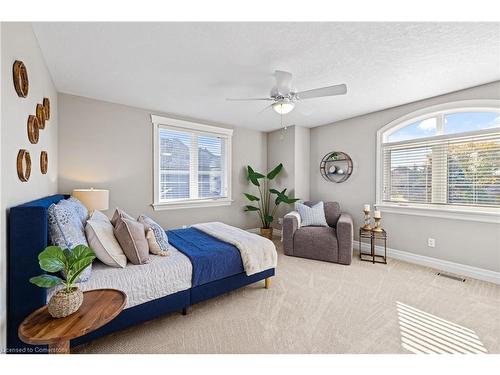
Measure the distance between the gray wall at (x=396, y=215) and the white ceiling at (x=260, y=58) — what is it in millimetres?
351

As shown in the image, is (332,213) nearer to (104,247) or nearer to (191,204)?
(191,204)

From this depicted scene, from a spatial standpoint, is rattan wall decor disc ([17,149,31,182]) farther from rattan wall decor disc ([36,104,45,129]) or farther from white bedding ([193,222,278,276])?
white bedding ([193,222,278,276])

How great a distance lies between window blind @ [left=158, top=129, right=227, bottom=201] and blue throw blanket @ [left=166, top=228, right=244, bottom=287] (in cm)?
158

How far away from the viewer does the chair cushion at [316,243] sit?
3271 mm

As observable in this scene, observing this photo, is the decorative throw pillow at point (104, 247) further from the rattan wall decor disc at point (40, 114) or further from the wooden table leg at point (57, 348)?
the rattan wall decor disc at point (40, 114)

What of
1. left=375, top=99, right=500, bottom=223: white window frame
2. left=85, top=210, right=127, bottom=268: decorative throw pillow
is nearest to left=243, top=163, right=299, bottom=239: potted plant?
left=375, top=99, right=500, bottom=223: white window frame

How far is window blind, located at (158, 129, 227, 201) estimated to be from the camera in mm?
3775

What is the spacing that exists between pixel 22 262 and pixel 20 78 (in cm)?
114

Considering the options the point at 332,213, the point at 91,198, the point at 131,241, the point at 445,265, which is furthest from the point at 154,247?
the point at 445,265

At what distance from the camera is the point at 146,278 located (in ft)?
5.56

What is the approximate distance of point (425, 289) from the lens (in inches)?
97.7
